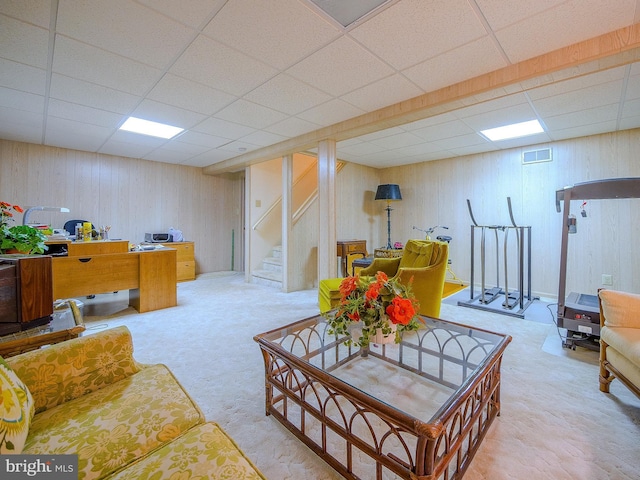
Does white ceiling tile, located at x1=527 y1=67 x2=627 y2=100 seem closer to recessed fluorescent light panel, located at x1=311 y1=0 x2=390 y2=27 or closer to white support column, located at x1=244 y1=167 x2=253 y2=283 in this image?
recessed fluorescent light panel, located at x1=311 y1=0 x2=390 y2=27

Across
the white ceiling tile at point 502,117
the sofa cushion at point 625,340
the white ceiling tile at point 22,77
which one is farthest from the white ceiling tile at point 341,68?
the sofa cushion at point 625,340

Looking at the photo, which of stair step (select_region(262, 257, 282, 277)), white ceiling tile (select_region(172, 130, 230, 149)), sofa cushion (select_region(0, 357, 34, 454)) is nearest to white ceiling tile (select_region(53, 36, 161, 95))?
white ceiling tile (select_region(172, 130, 230, 149))

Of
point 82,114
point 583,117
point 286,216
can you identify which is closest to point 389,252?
point 286,216

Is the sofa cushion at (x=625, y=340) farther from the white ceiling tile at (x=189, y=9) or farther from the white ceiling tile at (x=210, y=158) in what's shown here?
the white ceiling tile at (x=210, y=158)

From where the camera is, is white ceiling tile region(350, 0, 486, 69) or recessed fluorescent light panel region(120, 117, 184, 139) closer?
white ceiling tile region(350, 0, 486, 69)

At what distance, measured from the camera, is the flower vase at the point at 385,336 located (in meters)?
1.56

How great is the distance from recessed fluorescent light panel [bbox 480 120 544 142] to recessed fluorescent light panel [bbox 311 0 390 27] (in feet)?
9.21

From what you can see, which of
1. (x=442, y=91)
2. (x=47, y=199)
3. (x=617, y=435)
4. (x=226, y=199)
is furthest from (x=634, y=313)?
(x=47, y=199)

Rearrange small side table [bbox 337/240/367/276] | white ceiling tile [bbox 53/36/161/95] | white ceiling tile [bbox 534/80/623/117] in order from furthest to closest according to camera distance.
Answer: small side table [bbox 337/240/367/276] → white ceiling tile [bbox 534/80/623/117] → white ceiling tile [bbox 53/36/161/95]

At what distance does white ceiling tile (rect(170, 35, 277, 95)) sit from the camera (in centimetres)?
199

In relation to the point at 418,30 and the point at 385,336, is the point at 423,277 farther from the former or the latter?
the point at 418,30

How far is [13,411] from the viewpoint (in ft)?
2.79

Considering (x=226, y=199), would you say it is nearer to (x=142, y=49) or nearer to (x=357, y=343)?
(x=142, y=49)

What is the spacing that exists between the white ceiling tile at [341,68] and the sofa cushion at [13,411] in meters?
2.34
